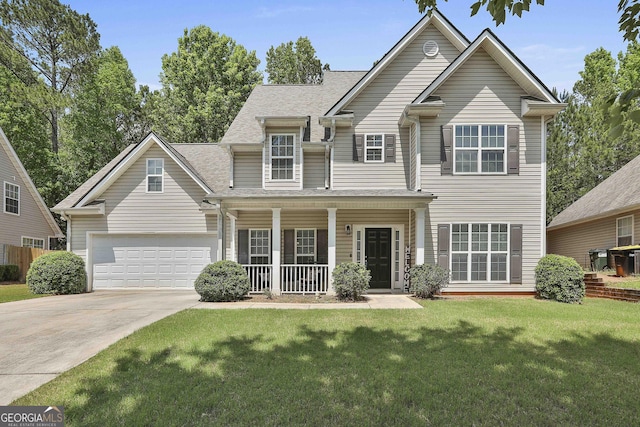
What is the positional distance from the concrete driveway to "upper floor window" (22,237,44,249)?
11.4 metres

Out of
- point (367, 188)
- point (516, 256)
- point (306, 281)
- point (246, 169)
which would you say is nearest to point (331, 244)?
point (306, 281)

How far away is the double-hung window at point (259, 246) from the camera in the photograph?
1548cm

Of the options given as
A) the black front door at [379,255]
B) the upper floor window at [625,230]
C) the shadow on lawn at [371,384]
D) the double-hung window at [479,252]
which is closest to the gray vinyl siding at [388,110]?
the black front door at [379,255]

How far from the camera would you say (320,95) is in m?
17.4

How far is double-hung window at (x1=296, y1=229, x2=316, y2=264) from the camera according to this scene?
15289 millimetres

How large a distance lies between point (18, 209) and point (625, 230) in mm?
29813

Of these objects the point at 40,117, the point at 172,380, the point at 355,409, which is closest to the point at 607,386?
the point at 355,409

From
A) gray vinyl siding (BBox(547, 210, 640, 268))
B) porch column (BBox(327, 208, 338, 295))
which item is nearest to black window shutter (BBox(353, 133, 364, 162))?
porch column (BBox(327, 208, 338, 295))

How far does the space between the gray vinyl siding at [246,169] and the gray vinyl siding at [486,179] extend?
6425mm

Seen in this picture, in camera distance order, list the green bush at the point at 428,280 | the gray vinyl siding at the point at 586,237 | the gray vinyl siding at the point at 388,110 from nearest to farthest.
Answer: the green bush at the point at 428,280 < the gray vinyl siding at the point at 388,110 < the gray vinyl siding at the point at 586,237

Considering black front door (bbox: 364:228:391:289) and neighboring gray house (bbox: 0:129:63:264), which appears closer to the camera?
black front door (bbox: 364:228:391:289)

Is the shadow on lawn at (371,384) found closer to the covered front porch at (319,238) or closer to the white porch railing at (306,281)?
the covered front porch at (319,238)

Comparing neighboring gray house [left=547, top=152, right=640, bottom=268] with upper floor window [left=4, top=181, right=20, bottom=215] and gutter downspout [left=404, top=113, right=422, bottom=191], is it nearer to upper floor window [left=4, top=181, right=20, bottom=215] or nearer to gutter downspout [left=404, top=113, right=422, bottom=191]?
gutter downspout [left=404, top=113, right=422, bottom=191]

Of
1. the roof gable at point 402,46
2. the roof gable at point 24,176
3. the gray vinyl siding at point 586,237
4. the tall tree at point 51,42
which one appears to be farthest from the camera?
the tall tree at point 51,42
